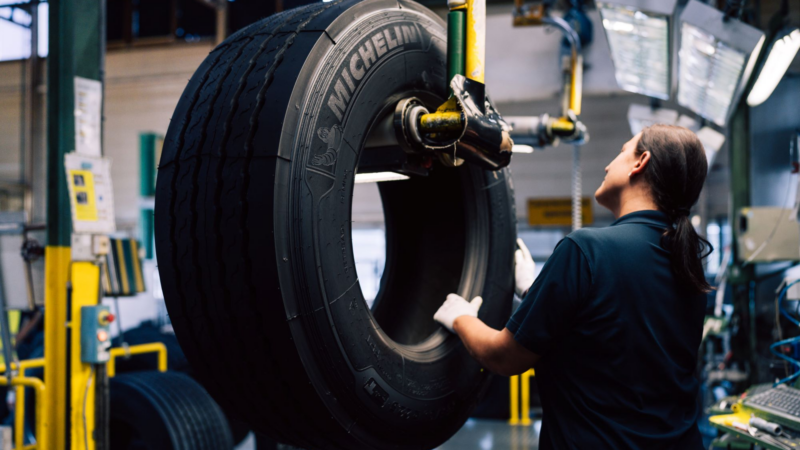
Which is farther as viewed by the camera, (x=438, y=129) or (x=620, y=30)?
(x=620, y=30)

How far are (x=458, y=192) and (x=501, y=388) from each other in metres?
5.15

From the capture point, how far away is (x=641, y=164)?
157cm

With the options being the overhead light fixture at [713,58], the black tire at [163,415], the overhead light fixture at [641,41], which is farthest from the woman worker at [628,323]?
the black tire at [163,415]

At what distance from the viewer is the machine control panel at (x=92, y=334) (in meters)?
3.61

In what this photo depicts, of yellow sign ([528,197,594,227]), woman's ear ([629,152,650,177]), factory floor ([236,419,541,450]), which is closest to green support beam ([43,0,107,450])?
factory floor ([236,419,541,450])

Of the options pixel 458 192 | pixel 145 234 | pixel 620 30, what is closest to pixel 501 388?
pixel 620 30

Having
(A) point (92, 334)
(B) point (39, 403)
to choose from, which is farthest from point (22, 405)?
(A) point (92, 334)

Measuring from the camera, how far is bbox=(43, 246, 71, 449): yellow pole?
3.60 m

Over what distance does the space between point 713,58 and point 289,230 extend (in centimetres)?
363

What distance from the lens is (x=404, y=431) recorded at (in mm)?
1598

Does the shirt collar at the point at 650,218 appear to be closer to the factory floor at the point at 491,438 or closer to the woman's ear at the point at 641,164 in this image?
the woman's ear at the point at 641,164

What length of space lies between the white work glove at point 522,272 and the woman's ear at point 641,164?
1.98 feet

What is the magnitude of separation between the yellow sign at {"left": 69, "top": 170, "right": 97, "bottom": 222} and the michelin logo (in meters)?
2.67

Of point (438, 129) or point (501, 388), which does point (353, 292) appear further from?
point (501, 388)
